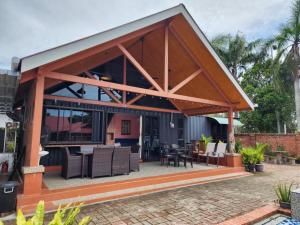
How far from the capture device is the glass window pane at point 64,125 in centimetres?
808

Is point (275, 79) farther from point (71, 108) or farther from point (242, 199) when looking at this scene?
point (71, 108)

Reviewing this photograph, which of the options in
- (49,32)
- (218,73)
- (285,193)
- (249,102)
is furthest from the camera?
(49,32)

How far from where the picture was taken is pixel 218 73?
26.9 ft

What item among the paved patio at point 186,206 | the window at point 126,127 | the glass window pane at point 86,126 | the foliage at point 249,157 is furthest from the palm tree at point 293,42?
the glass window pane at point 86,126

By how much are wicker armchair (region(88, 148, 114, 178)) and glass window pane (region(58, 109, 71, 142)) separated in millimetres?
2297

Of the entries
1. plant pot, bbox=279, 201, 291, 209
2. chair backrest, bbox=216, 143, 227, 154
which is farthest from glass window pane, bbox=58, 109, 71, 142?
plant pot, bbox=279, 201, 291, 209

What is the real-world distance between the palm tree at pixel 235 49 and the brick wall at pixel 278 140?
946 centimetres

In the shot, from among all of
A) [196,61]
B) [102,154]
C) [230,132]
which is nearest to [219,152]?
[230,132]

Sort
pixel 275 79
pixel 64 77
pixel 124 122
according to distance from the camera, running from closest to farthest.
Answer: pixel 64 77
pixel 124 122
pixel 275 79

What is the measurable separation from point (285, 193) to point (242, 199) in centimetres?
107

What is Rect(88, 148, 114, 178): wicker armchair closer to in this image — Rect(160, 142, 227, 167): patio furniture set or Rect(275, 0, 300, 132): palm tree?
Rect(160, 142, 227, 167): patio furniture set

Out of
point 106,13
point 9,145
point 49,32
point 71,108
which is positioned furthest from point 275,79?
point 49,32

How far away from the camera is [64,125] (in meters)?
8.19

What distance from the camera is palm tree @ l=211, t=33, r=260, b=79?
2194cm
